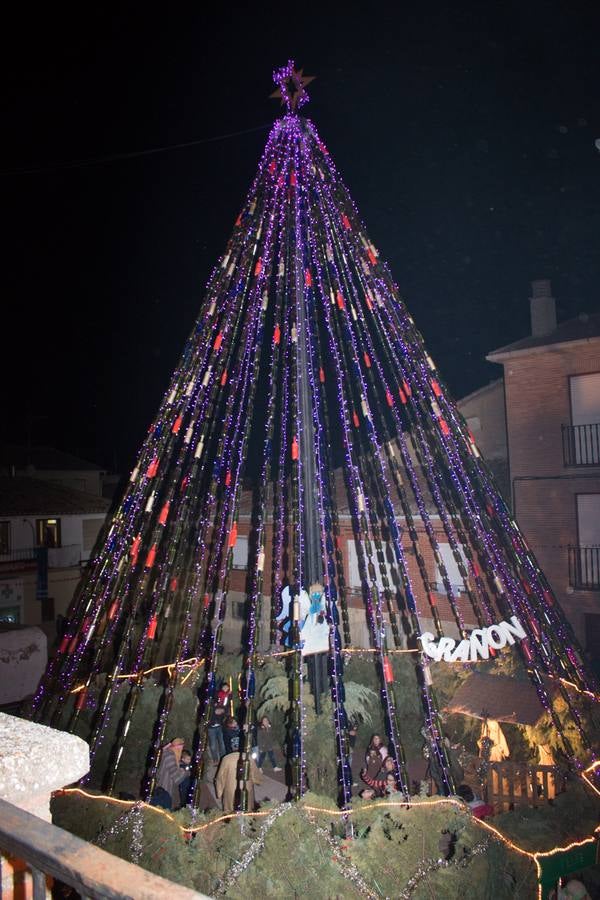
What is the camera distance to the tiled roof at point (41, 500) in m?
24.9

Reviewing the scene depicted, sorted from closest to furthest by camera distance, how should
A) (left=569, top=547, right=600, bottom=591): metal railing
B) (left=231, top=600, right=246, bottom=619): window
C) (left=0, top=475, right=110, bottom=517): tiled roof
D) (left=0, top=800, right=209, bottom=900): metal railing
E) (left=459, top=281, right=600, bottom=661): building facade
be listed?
(left=0, top=800, right=209, bottom=900): metal railing < (left=569, top=547, right=600, bottom=591): metal railing < (left=459, top=281, right=600, bottom=661): building facade < (left=231, top=600, right=246, bottom=619): window < (left=0, top=475, right=110, bottom=517): tiled roof

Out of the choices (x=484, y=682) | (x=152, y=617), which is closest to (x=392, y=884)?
(x=152, y=617)

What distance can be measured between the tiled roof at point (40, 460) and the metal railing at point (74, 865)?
3360 centimetres

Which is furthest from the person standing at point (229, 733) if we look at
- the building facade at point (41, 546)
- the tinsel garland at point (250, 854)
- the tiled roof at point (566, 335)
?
the building facade at point (41, 546)

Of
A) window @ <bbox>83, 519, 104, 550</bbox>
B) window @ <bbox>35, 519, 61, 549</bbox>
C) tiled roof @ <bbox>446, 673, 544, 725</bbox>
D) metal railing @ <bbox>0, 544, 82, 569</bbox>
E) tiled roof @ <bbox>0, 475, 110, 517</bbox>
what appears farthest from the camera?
window @ <bbox>83, 519, 104, 550</bbox>

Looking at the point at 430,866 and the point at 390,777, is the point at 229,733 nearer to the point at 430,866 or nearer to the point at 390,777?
the point at 390,777

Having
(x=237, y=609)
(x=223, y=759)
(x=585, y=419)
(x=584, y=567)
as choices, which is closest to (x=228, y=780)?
(x=223, y=759)

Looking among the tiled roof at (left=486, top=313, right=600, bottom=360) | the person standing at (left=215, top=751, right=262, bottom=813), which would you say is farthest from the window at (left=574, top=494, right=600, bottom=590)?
the person standing at (left=215, top=751, right=262, bottom=813)

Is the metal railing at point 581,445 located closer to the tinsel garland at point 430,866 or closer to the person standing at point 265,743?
the person standing at point 265,743

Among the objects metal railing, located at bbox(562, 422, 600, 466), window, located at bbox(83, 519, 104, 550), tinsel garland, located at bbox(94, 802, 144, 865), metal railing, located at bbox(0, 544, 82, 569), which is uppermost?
metal railing, located at bbox(562, 422, 600, 466)

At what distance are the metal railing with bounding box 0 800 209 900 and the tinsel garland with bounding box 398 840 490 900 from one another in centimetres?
445

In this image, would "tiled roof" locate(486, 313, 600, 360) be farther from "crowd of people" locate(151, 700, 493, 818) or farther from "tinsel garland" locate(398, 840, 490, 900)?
"tinsel garland" locate(398, 840, 490, 900)

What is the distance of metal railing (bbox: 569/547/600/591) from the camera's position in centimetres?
1602

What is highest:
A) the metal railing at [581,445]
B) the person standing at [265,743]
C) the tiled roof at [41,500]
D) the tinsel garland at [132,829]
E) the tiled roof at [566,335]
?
the tiled roof at [566,335]
